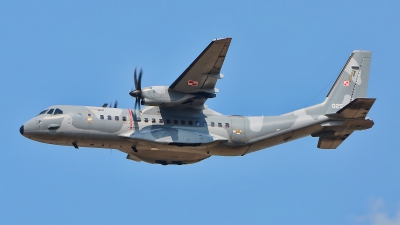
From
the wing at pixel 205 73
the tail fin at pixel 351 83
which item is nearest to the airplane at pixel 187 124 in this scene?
the wing at pixel 205 73

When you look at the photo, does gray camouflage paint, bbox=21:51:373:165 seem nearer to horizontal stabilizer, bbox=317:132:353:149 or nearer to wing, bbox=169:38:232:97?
horizontal stabilizer, bbox=317:132:353:149

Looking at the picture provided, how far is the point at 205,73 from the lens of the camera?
29.2m

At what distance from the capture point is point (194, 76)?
29.3 metres

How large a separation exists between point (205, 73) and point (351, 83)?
26.4 feet

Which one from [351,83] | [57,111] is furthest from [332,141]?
[57,111]

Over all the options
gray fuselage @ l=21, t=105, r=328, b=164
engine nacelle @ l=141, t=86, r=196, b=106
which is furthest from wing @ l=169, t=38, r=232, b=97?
gray fuselage @ l=21, t=105, r=328, b=164

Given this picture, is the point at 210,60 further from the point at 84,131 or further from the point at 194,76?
the point at 84,131

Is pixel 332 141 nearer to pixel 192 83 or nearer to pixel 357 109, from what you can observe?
pixel 357 109

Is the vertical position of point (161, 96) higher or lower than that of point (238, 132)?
higher

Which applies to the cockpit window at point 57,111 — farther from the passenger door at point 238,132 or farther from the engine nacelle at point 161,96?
the passenger door at point 238,132

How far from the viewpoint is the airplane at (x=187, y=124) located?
2939cm

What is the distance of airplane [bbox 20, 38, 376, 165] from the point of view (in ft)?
96.4

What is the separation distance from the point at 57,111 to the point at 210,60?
21.1 feet

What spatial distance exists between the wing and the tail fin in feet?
20.0
